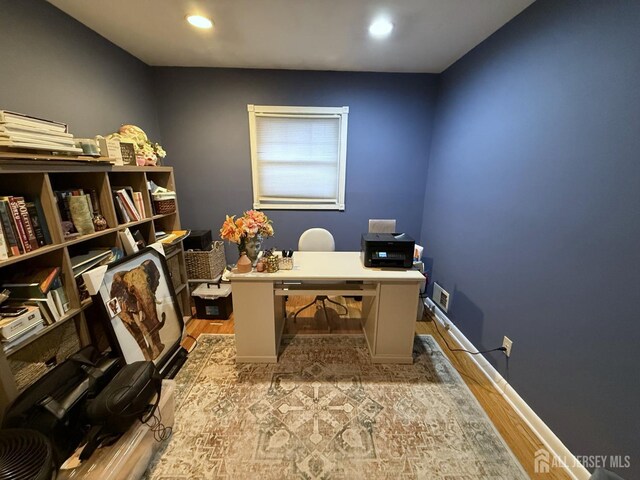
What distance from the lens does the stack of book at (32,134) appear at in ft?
3.65

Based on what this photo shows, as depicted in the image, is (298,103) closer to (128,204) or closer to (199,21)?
(199,21)

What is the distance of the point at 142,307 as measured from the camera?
5.83 feet

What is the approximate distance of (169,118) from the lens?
2871mm

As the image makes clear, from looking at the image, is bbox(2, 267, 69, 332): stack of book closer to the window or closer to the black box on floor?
the black box on floor

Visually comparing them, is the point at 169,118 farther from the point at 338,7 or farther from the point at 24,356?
the point at 24,356

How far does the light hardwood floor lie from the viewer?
1.43m

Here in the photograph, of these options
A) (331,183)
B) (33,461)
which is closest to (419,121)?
(331,183)

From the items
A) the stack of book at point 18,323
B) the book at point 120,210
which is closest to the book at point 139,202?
the book at point 120,210

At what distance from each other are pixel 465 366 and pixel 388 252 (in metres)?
1.15

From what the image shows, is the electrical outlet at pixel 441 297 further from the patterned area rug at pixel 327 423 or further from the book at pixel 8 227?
the book at pixel 8 227

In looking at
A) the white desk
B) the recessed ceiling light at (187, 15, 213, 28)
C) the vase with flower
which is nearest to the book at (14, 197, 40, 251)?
the vase with flower

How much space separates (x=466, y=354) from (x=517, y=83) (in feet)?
7.02

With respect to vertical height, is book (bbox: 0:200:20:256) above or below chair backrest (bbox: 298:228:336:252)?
above

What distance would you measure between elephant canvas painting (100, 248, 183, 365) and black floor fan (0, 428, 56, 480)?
0.59 meters
